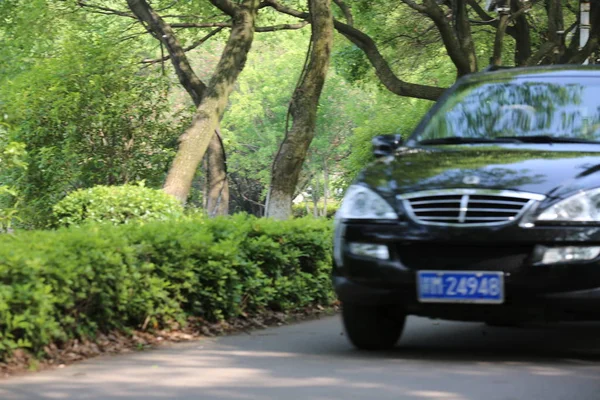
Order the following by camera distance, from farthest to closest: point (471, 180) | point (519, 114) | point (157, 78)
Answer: point (157, 78) < point (519, 114) < point (471, 180)

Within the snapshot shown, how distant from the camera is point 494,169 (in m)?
7.45

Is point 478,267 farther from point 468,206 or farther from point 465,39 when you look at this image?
point 465,39

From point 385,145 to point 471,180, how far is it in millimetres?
1293

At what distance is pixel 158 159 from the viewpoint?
71.7 ft

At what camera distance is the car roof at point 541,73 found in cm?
880

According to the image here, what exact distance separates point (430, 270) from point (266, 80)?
54109 millimetres

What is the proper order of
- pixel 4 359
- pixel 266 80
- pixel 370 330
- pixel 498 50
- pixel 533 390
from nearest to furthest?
pixel 533 390 < pixel 4 359 < pixel 370 330 < pixel 498 50 < pixel 266 80

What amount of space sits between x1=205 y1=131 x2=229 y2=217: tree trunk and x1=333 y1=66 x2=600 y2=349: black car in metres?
12.6

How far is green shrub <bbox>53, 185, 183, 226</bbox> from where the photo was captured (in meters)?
13.1

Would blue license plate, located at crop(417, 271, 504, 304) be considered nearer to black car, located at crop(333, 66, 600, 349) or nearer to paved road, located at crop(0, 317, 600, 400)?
black car, located at crop(333, 66, 600, 349)

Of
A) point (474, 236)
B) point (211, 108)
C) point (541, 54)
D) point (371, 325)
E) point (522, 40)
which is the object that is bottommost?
point (371, 325)

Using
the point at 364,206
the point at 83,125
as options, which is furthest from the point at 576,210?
the point at 83,125

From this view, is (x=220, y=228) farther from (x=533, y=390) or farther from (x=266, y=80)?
(x=266, y=80)

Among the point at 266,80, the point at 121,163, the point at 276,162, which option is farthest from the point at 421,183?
the point at 266,80
